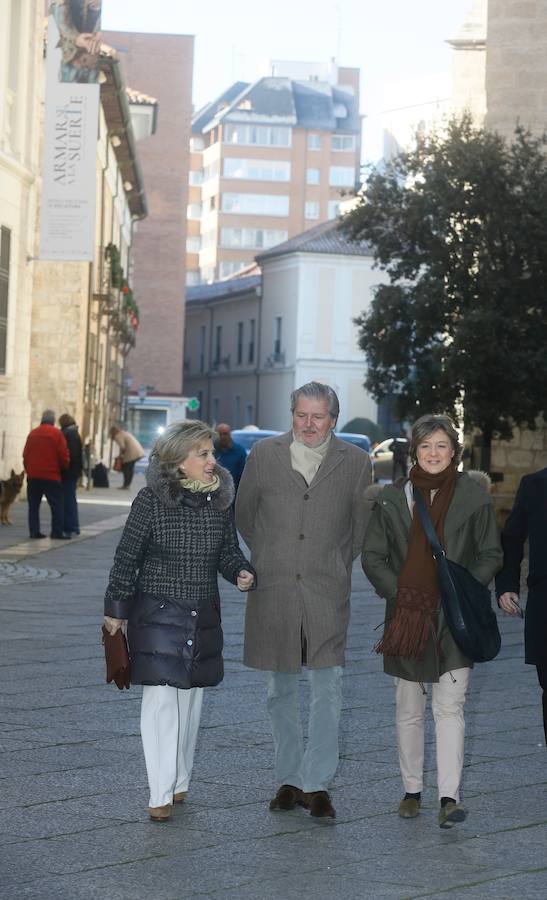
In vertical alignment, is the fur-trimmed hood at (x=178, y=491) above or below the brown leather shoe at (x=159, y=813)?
above

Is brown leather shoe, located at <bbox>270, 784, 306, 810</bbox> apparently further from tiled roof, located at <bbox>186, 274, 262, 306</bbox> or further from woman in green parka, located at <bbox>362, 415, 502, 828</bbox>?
tiled roof, located at <bbox>186, 274, 262, 306</bbox>

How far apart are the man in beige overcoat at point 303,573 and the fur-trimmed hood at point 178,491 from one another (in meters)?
0.19

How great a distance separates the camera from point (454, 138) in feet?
88.6

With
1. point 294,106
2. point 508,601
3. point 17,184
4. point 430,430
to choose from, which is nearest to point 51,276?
point 17,184

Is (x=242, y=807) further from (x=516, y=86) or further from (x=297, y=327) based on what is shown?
(x=297, y=327)

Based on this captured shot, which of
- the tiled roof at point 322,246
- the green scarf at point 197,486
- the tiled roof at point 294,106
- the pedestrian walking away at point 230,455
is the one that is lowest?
the pedestrian walking away at point 230,455

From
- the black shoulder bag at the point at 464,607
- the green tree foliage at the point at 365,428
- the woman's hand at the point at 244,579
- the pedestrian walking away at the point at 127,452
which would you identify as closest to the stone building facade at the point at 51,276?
the pedestrian walking away at the point at 127,452

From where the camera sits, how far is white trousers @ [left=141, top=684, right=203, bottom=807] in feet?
20.9

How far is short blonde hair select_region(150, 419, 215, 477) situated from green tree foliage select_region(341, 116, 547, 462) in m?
19.4

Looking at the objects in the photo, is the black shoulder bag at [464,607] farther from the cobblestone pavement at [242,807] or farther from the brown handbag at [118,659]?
the brown handbag at [118,659]

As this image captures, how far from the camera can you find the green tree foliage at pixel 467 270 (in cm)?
2609

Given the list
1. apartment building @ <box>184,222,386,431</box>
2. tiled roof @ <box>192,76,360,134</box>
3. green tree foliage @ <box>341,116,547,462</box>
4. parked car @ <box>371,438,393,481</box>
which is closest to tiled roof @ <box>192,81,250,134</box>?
tiled roof @ <box>192,76,360,134</box>

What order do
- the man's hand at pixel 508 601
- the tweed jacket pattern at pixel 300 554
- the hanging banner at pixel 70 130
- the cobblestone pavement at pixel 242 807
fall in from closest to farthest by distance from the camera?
the cobblestone pavement at pixel 242 807 < the tweed jacket pattern at pixel 300 554 < the man's hand at pixel 508 601 < the hanging banner at pixel 70 130

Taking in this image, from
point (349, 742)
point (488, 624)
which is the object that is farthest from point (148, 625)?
point (349, 742)
